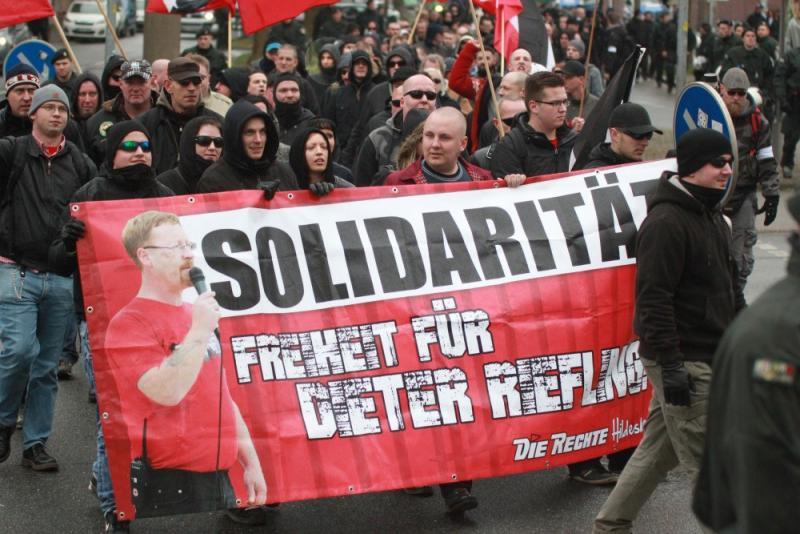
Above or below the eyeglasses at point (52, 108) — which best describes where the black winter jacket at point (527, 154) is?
below

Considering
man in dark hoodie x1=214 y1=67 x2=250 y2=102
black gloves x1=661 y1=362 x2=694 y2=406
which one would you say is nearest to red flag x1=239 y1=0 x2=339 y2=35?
man in dark hoodie x1=214 y1=67 x2=250 y2=102

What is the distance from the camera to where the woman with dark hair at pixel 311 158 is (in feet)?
21.4

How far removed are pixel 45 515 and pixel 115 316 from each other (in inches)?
46.4

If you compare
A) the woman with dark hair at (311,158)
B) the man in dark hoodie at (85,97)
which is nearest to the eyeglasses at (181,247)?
the woman with dark hair at (311,158)

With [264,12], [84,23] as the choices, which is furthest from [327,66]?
[84,23]

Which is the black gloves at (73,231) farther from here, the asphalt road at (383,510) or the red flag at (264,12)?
the red flag at (264,12)

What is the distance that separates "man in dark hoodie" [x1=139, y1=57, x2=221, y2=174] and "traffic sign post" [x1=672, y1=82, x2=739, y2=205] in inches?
128

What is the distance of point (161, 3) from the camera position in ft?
38.3

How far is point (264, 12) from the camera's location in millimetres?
10320

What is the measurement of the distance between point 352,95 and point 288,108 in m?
2.43

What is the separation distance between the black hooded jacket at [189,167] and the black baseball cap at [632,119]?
2040 mm

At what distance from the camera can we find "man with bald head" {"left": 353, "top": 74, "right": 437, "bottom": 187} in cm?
843

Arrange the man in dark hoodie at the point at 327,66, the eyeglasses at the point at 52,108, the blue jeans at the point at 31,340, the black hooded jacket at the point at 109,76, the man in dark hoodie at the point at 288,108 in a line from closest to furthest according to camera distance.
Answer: the blue jeans at the point at 31,340 → the eyeglasses at the point at 52,108 → the black hooded jacket at the point at 109,76 → the man in dark hoodie at the point at 288,108 → the man in dark hoodie at the point at 327,66

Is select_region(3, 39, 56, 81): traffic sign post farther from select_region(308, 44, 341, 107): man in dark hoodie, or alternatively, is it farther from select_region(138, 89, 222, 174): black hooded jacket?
select_region(308, 44, 341, 107): man in dark hoodie
